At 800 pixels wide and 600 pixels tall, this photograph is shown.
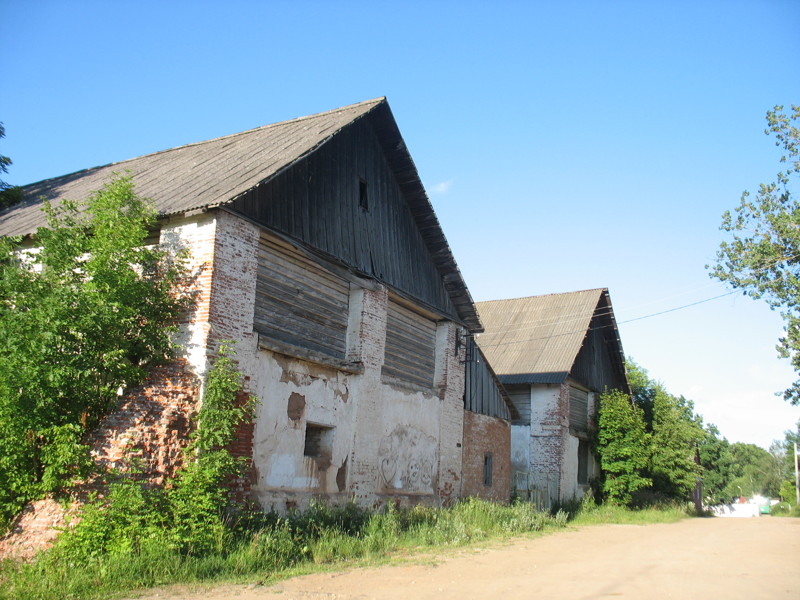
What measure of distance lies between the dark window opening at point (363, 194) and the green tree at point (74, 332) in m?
4.83

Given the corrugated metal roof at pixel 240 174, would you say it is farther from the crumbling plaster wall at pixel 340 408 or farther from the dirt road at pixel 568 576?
the dirt road at pixel 568 576

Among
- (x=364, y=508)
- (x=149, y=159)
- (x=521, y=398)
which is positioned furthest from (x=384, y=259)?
(x=521, y=398)

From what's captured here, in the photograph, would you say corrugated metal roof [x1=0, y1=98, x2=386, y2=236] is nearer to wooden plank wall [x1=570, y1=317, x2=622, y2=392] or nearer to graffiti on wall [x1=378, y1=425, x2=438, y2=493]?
graffiti on wall [x1=378, y1=425, x2=438, y2=493]

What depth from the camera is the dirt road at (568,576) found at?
8.50 meters

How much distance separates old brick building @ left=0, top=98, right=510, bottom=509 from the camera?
1118 centimetres

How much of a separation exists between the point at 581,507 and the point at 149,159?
1804cm

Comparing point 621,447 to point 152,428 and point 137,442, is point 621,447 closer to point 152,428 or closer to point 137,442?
point 152,428

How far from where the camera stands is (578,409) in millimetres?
27875

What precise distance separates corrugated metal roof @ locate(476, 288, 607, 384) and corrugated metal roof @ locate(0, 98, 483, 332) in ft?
26.1

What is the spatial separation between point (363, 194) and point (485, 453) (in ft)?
27.4

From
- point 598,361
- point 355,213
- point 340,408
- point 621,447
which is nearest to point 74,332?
point 340,408

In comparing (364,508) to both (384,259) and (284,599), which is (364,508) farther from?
(284,599)

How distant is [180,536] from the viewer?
9.09 m

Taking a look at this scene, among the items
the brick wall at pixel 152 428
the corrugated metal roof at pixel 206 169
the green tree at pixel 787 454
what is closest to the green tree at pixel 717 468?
the green tree at pixel 787 454
